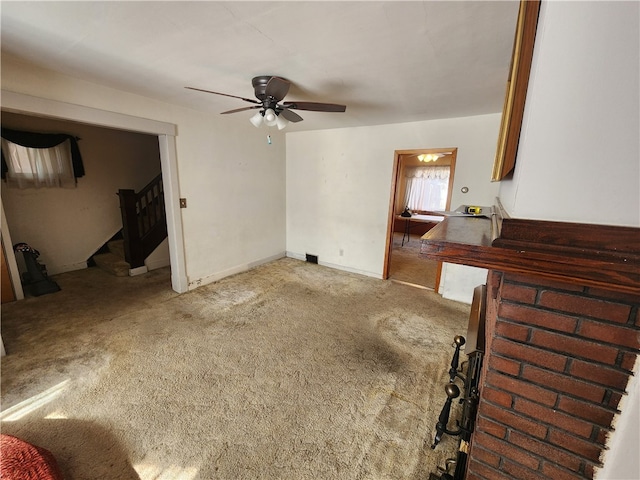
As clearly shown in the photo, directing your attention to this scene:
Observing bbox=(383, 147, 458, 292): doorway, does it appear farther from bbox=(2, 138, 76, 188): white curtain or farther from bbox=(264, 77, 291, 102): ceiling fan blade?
bbox=(2, 138, 76, 188): white curtain

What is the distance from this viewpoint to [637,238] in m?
0.56

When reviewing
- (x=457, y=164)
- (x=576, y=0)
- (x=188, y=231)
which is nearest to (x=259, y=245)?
(x=188, y=231)

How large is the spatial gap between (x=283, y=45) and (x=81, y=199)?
4431 mm

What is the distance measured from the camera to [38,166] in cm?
359

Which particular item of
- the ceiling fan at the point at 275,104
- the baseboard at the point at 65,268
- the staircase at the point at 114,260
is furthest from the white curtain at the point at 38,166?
the ceiling fan at the point at 275,104

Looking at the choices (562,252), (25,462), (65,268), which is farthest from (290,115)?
(65,268)

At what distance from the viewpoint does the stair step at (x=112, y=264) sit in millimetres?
3893

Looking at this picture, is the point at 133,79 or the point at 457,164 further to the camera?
the point at 457,164

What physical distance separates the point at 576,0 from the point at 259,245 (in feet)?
13.9

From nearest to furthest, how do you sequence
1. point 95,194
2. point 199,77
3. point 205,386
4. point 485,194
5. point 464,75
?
1. point 205,386
2. point 464,75
3. point 199,77
4. point 485,194
5. point 95,194

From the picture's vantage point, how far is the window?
3.37 meters

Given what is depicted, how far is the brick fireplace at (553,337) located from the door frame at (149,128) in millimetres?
3175

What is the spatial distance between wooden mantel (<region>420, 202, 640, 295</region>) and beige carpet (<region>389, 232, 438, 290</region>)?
307cm

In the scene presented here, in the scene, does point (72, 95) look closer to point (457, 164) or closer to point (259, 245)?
→ point (259, 245)
